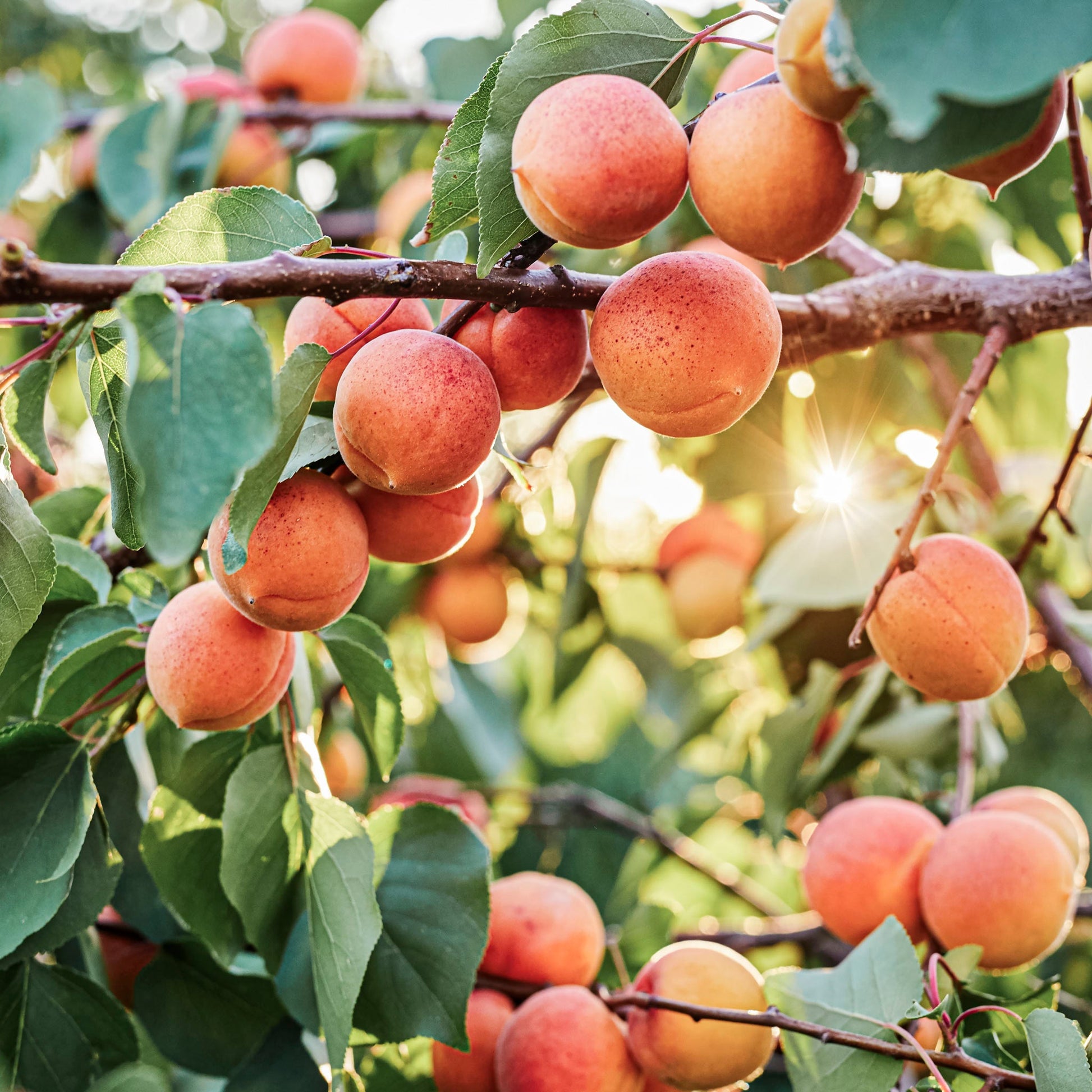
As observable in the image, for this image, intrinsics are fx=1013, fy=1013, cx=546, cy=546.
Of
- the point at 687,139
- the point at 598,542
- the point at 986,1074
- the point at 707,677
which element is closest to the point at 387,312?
the point at 687,139

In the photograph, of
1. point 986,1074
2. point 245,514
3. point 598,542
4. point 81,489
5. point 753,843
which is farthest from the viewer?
point 753,843

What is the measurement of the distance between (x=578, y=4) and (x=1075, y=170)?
392 millimetres

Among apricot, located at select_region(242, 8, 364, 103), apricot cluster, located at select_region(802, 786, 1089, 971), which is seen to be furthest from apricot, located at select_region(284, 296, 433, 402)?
apricot, located at select_region(242, 8, 364, 103)

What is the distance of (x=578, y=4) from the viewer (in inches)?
21.0

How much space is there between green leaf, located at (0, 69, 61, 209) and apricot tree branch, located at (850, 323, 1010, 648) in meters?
1.17

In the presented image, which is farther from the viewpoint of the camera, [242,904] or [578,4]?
[242,904]

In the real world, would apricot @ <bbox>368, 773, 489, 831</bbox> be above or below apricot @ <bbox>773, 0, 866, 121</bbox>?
below

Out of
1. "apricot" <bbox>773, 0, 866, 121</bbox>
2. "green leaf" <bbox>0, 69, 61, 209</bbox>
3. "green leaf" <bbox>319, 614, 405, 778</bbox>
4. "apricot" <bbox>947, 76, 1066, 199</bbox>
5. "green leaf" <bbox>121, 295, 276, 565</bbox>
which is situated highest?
"apricot" <bbox>773, 0, 866, 121</bbox>

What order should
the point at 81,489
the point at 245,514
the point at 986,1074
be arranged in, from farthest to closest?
the point at 81,489, the point at 986,1074, the point at 245,514

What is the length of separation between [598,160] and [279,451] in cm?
22

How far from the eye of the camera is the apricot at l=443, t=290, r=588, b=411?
61 centimetres

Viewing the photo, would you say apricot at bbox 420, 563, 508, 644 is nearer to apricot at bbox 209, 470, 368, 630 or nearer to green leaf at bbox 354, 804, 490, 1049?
Result: green leaf at bbox 354, 804, 490, 1049

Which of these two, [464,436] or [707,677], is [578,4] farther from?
[707,677]

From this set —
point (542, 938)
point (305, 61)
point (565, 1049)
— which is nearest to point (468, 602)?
point (542, 938)
